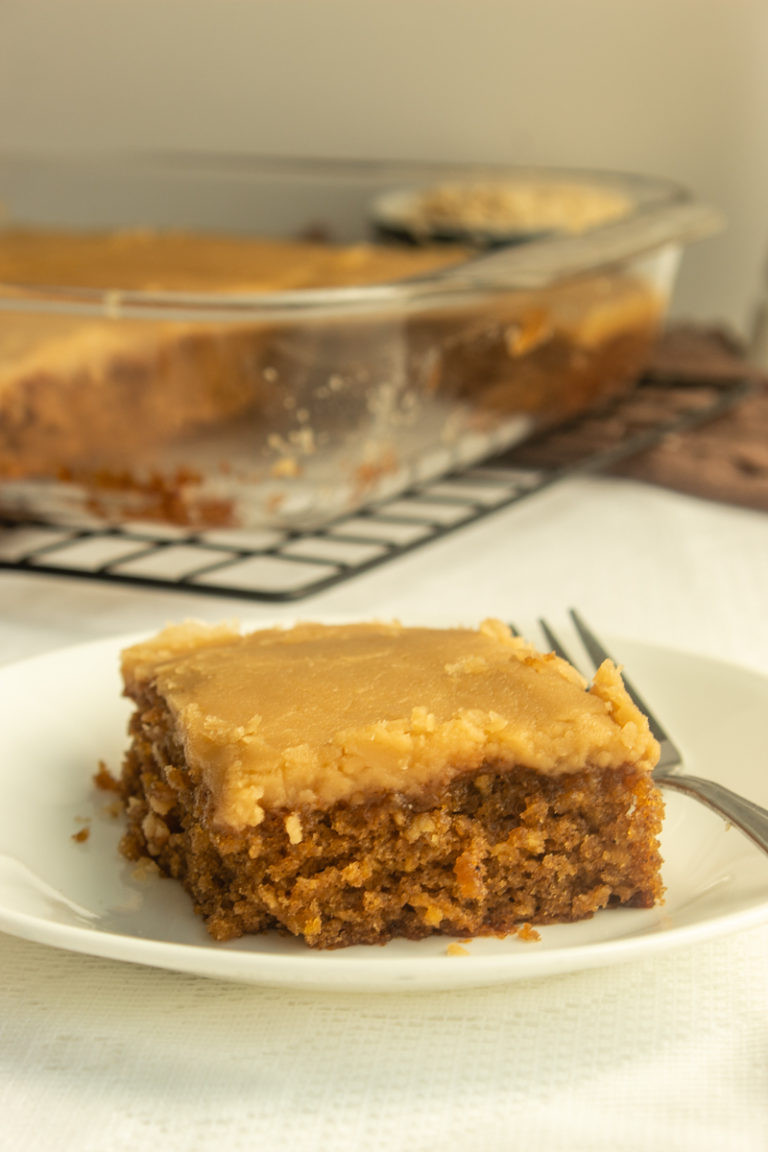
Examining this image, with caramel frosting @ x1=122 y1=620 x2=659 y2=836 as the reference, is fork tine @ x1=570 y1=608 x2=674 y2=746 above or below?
below

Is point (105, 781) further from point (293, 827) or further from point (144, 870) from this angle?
point (293, 827)

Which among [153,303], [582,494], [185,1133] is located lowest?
[582,494]

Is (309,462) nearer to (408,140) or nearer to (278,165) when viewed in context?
(278,165)

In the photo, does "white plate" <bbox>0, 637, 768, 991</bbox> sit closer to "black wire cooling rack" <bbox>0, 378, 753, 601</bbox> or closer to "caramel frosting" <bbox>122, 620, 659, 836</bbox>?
"caramel frosting" <bbox>122, 620, 659, 836</bbox>

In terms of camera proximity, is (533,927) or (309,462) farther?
(309,462)

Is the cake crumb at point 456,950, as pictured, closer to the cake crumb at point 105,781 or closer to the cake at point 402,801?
the cake at point 402,801

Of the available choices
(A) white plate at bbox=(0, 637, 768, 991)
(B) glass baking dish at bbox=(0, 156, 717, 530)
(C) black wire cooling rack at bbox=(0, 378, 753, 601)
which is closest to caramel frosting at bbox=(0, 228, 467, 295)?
(B) glass baking dish at bbox=(0, 156, 717, 530)

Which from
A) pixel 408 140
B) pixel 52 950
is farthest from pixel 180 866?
pixel 408 140
